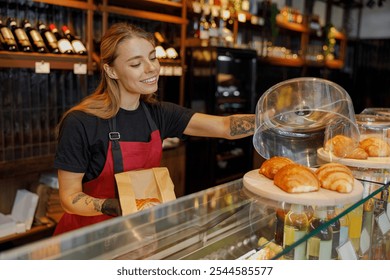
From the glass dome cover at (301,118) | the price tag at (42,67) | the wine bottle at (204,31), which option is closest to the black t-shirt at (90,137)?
the glass dome cover at (301,118)

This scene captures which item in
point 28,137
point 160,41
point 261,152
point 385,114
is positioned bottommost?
A: point 28,137

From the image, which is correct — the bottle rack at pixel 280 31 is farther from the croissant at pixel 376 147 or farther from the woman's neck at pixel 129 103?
the croissant at pixel 376 147

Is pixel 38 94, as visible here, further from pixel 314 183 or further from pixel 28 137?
pixel 314 183

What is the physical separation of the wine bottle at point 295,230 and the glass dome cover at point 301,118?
1.32 feet

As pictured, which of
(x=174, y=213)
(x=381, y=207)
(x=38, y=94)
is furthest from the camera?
(x=38, y=94)

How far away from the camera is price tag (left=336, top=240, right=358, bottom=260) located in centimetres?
120

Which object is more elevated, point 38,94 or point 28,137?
point 38,94

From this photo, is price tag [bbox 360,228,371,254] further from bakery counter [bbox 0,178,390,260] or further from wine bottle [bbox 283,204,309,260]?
wine bottle [bbox 283,204,309,260]

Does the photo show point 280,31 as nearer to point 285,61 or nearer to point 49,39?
point 285,61

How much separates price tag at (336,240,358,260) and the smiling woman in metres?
0.83

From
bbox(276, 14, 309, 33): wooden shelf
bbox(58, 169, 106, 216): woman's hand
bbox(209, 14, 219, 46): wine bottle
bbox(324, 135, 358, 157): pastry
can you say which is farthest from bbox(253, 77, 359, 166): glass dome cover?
bbox(276, 14, 309, 33): wooden shelf
